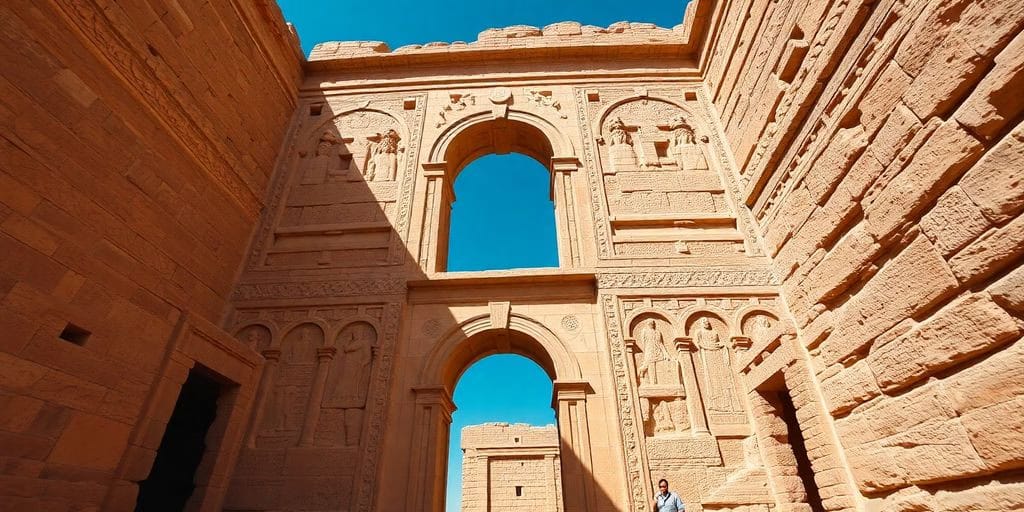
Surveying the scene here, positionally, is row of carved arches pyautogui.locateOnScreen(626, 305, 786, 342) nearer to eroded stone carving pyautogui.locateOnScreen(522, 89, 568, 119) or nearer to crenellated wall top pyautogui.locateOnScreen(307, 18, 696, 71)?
eroded stone carving pyautogui.locateOnScreen(522, 89, 568, 119)

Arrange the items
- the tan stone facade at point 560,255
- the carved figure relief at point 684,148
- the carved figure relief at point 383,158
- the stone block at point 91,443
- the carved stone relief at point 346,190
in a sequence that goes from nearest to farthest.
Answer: the stone block at point 91,443, the tan stone facade at point 560,255, the carved stone relief at point 346,190, the carved figure relief at point 684,148, the carved figure relief at point 383,158

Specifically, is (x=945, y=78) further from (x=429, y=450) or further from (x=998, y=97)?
(x=429, y=450)

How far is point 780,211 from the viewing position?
261 inches

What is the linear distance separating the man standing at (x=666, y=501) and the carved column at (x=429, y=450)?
2755 millimetres

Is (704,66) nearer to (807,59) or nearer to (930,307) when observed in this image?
(807,59)

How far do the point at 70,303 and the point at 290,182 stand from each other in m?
5.80

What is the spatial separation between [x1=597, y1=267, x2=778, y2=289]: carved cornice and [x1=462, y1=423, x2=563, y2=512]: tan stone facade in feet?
23.9

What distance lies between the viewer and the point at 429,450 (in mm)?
6195

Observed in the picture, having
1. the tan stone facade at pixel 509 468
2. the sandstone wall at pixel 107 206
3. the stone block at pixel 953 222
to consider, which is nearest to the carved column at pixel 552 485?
the tan stone facade at pixel 509 468

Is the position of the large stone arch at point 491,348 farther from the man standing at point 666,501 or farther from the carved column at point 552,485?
the carved column at point 552,485

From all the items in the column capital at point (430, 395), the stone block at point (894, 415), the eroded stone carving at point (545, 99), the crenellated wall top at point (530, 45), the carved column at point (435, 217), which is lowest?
the stone block at point (894, 415)

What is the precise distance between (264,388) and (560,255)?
4.94m

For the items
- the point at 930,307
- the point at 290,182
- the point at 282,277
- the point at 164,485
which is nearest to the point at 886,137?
the point at 930,307

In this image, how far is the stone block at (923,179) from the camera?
3412 millimetres
